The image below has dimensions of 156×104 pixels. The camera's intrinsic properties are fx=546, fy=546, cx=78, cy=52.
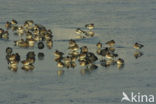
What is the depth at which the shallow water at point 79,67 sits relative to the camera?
58.1 feet

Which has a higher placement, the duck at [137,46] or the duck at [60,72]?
the duck at [137,46]

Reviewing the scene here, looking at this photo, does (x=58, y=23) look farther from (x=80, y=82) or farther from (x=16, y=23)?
(x=80, y=82)

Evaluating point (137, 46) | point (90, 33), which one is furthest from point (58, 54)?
point (90, 33)

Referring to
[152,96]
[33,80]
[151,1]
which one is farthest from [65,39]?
[151,1]

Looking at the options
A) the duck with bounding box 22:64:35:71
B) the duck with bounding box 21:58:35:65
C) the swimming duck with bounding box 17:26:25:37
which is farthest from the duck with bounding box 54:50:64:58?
the swimming duck with bounding box 17:26:25:37

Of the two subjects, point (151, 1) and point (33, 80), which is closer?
point (33, 80)

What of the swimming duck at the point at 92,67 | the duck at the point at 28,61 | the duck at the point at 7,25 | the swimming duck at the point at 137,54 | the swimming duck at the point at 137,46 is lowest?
the swimming duck at the point at 92,67

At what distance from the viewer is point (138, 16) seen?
116 ft

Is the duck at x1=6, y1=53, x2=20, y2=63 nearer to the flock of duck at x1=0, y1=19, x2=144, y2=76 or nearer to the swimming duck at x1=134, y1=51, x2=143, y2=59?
the flock of duck at x1=0, y1=19, x2=144, y2=76

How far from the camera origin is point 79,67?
21.3m

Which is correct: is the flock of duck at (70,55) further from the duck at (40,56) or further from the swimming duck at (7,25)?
the swimming duck at (7,25)

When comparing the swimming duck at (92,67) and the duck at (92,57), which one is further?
the duck at (92,57)

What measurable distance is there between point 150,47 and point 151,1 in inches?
738

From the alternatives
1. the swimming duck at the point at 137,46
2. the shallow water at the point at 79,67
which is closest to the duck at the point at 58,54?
the shallow water at the point at 79,67
